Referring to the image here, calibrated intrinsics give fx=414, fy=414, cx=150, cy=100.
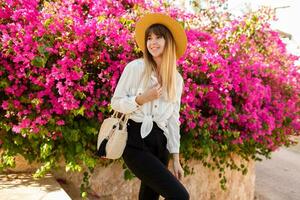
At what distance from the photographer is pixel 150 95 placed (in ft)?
8.53

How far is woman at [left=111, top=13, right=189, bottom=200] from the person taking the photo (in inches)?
103

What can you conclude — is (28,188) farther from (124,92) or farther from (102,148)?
(124,92)

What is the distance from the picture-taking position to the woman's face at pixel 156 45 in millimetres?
2842

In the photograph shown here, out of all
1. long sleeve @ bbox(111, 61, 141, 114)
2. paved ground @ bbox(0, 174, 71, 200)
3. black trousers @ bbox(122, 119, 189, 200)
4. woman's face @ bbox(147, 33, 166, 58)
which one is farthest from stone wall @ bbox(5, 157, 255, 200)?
woman's face @ bbox(147, 33, 166, 58)

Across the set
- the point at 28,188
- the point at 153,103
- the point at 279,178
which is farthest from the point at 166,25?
the point at 279,178

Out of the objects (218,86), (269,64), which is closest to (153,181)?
(218,86)

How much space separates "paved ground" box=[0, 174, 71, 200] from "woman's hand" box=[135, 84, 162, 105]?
4.25ft

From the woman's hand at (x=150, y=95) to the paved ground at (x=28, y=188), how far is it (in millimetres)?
1295

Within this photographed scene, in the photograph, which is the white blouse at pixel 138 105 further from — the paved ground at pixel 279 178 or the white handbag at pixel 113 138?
the paved ground at pixel 279 178

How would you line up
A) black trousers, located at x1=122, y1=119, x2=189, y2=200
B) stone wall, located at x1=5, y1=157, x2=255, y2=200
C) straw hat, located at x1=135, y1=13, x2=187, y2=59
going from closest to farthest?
black trousers, located at x1=122, y1=119, x2=189, y2=200 → straw hat, located at x1=135, y1=13, x2=187, y2=59 → stone wall, located at x1=5, y1=157, x2=255, y2=200

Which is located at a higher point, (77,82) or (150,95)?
(77,82)

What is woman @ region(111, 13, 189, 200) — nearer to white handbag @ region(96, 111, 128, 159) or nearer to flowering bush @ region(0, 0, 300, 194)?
white handbag @ region(96, 111, 128, 159)

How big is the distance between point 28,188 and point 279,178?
598 centimetres

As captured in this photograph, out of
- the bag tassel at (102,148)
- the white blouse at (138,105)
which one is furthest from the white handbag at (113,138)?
the white blouse at (138,105)
